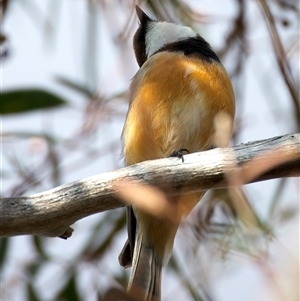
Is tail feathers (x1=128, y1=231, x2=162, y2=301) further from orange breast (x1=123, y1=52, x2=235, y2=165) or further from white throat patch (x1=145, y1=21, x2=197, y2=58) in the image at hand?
white throat patch (x1=145, y1=21, x2=197, y2=58)

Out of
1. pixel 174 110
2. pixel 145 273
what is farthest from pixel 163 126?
pixel 145 273

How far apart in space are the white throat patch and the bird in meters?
0.39

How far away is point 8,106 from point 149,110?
729mm

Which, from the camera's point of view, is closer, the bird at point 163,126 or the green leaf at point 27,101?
the bird at point 163,126

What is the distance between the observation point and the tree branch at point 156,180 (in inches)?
66.3

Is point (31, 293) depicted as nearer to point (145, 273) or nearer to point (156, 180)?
point (145, 273)

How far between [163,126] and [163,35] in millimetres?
796

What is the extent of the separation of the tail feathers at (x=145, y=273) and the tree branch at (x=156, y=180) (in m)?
0.58

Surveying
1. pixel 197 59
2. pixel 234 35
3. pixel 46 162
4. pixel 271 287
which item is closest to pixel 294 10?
pixel 234 35

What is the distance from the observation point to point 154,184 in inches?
71.0

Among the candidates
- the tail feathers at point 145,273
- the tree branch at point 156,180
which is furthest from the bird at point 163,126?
the tree branch at point 156,180

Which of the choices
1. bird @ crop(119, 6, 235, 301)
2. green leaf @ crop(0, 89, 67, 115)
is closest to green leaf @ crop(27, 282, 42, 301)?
bird @ crop(119, 6, 235, 301)

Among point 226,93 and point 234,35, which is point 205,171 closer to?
point 226,93

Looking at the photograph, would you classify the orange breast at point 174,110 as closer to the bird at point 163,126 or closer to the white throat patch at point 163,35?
the bird at point 163,126
